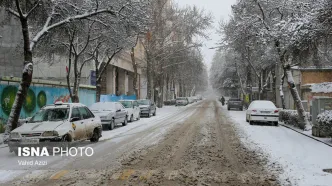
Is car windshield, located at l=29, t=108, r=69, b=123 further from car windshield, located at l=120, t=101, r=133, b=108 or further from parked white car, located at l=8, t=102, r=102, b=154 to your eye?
car windshield, located at l=120, t=101, r=133, b=108

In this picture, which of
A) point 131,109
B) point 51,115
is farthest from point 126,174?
point 131,109

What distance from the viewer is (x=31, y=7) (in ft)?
49.7

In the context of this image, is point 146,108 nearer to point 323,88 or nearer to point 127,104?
point 127,104

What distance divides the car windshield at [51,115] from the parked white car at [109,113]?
674 cm

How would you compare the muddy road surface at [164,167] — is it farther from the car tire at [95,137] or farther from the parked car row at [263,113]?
the parked car row at [263,113]

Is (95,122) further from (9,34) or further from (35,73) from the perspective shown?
(35,73)

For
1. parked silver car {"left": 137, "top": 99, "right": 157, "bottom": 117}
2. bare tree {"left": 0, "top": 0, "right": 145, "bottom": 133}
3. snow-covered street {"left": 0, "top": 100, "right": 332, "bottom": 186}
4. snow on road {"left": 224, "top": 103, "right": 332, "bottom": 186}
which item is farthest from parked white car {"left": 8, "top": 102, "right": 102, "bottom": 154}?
parked silver car {"left": 137, "top": 99, "right": 157, "bottom": 117}

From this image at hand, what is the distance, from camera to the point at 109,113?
1925 cm

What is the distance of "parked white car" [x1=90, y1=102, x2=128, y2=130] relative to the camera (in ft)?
62.1

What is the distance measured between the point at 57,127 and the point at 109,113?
861 cm

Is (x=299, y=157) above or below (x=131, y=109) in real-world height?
below

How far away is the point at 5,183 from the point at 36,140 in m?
3.15

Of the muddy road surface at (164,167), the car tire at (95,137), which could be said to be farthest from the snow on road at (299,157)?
the car tire at (95,137)

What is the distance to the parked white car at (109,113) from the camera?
18.9 meters
